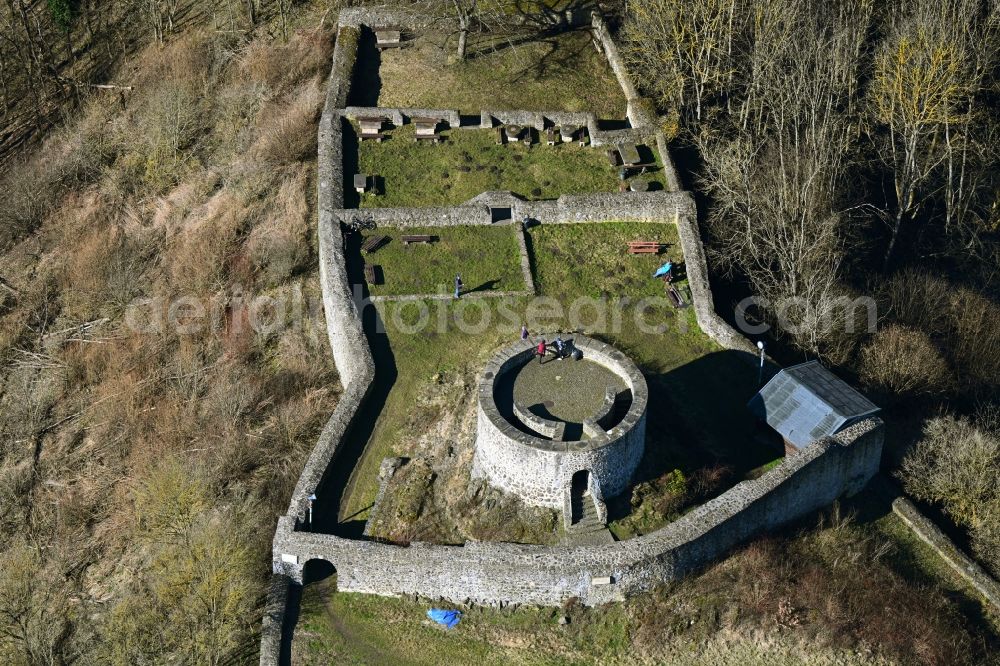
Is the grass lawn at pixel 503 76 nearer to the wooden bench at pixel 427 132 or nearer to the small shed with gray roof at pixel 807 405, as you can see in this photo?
the wooden bench at pixel 427 132

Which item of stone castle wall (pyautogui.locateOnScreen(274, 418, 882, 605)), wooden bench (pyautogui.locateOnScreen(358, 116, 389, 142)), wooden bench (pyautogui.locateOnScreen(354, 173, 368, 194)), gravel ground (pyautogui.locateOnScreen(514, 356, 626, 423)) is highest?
wooden bench (pyautogui.locateOnScreen(358, 116, 389, 142))

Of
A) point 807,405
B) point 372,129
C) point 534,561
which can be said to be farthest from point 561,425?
point 372,129

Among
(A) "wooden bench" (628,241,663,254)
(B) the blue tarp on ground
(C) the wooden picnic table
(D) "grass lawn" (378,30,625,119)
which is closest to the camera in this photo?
(B) the blue tarp on ground

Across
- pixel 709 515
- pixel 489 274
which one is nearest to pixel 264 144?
pixel 489 274

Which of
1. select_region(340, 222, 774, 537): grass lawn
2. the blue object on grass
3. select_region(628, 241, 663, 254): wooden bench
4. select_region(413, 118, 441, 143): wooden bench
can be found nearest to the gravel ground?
select_region(340, 222, 774, 537): grass lawn

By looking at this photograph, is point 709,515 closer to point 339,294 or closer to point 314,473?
point 314,473

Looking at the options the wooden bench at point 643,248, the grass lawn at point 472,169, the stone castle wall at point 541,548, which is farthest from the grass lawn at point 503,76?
the stone castle wall at point 541,548

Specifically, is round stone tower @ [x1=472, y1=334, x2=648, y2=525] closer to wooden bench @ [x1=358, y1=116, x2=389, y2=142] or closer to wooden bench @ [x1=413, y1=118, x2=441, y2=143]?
wooden bench @ [x1=413, y1=118, x2=441, y2=143]
